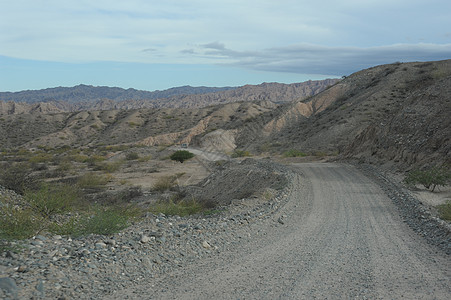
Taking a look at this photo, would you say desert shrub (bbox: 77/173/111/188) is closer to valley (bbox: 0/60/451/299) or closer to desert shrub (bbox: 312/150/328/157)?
valley (bbox: 0/60/451/299)

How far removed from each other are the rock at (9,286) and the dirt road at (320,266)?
1.55 m

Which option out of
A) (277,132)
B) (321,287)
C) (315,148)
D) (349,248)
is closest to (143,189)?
(349,248)

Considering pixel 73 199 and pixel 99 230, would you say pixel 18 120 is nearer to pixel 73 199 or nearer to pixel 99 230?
pixel 73 199

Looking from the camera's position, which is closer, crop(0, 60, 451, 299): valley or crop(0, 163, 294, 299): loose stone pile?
crop(0, 163, 294, 299): loose stone pile

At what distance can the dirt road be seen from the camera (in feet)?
20.7

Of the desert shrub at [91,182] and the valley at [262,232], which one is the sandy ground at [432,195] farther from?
the desert shrub at [91,182]

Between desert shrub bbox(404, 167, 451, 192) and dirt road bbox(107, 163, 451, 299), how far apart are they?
6.54 metres

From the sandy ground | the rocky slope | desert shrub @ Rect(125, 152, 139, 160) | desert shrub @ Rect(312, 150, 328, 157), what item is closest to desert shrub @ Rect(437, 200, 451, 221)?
the sandy ground

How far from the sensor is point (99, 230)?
28.3ft

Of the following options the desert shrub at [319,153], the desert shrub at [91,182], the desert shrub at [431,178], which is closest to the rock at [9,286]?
the desert shrub at [431,178]

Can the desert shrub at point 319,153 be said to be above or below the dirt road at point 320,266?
below

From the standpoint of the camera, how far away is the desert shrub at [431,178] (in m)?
17.9

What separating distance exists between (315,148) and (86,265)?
4056 cm

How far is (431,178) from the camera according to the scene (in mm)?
18109
